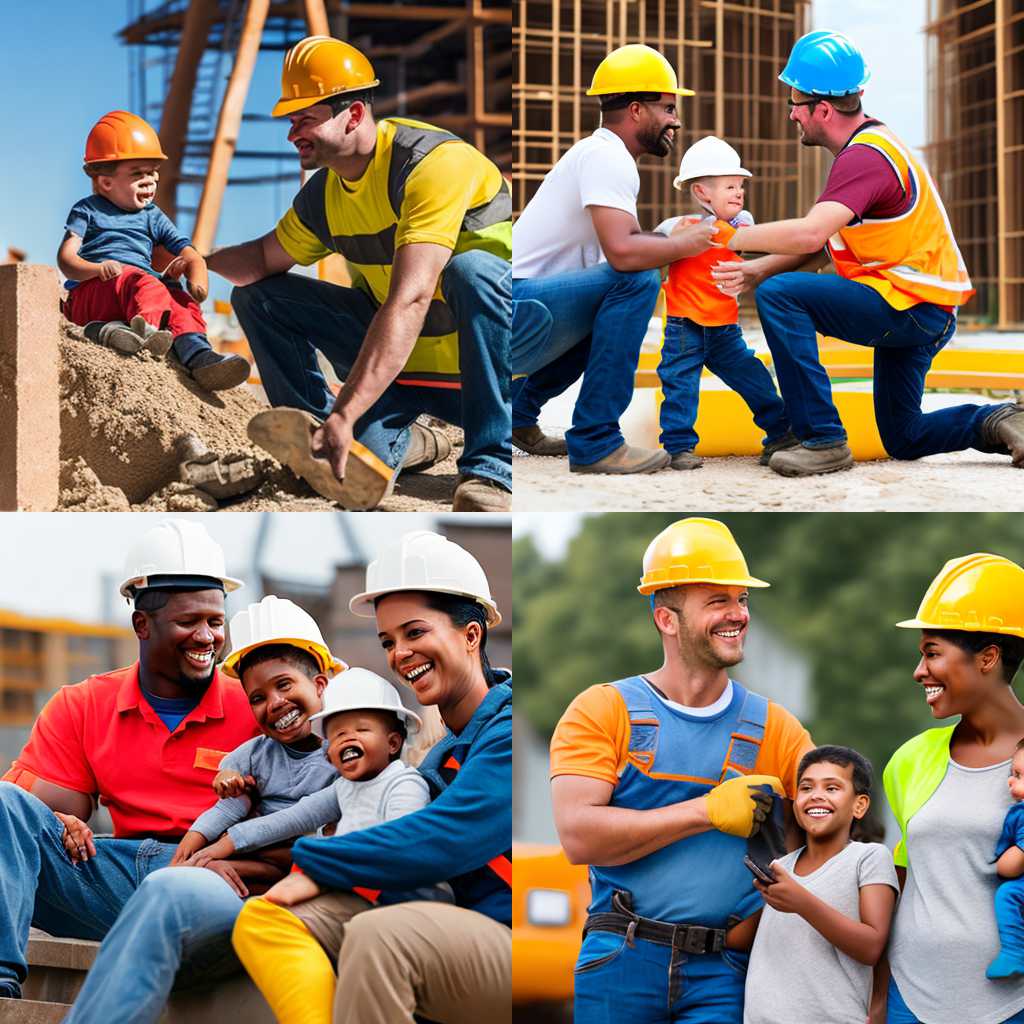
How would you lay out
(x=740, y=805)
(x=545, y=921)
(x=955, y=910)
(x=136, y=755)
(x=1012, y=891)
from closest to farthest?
(x=1012, y=891)
(x=955, y=910)
(x=740, y=805)
(x=136, y=755)
(x=545, y=921)

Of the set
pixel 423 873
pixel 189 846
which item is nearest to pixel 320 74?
pixel 189 846

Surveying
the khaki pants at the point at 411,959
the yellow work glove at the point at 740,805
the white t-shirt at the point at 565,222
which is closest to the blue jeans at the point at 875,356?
the white t-shirt at the point at 565,222

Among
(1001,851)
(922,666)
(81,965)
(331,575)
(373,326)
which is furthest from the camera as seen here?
(331,575)

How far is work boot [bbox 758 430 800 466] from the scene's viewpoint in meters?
6.03

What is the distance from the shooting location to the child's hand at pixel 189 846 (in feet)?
16.5

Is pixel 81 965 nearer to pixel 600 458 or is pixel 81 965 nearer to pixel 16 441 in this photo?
pixel 16 441

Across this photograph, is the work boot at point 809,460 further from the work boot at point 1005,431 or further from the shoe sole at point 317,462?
the shoe sole at point 317,462

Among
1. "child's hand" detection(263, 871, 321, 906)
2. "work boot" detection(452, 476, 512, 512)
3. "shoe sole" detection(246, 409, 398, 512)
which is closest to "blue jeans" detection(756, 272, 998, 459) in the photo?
"work boot" detection(452, 476, 512, 512)

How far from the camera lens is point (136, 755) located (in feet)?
17.6

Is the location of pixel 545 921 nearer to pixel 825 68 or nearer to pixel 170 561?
pixel 170 561

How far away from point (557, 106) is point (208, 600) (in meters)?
3.07

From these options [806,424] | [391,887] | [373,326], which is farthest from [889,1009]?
[373,326]

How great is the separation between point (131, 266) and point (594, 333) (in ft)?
5.71

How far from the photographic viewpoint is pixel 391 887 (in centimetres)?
475
